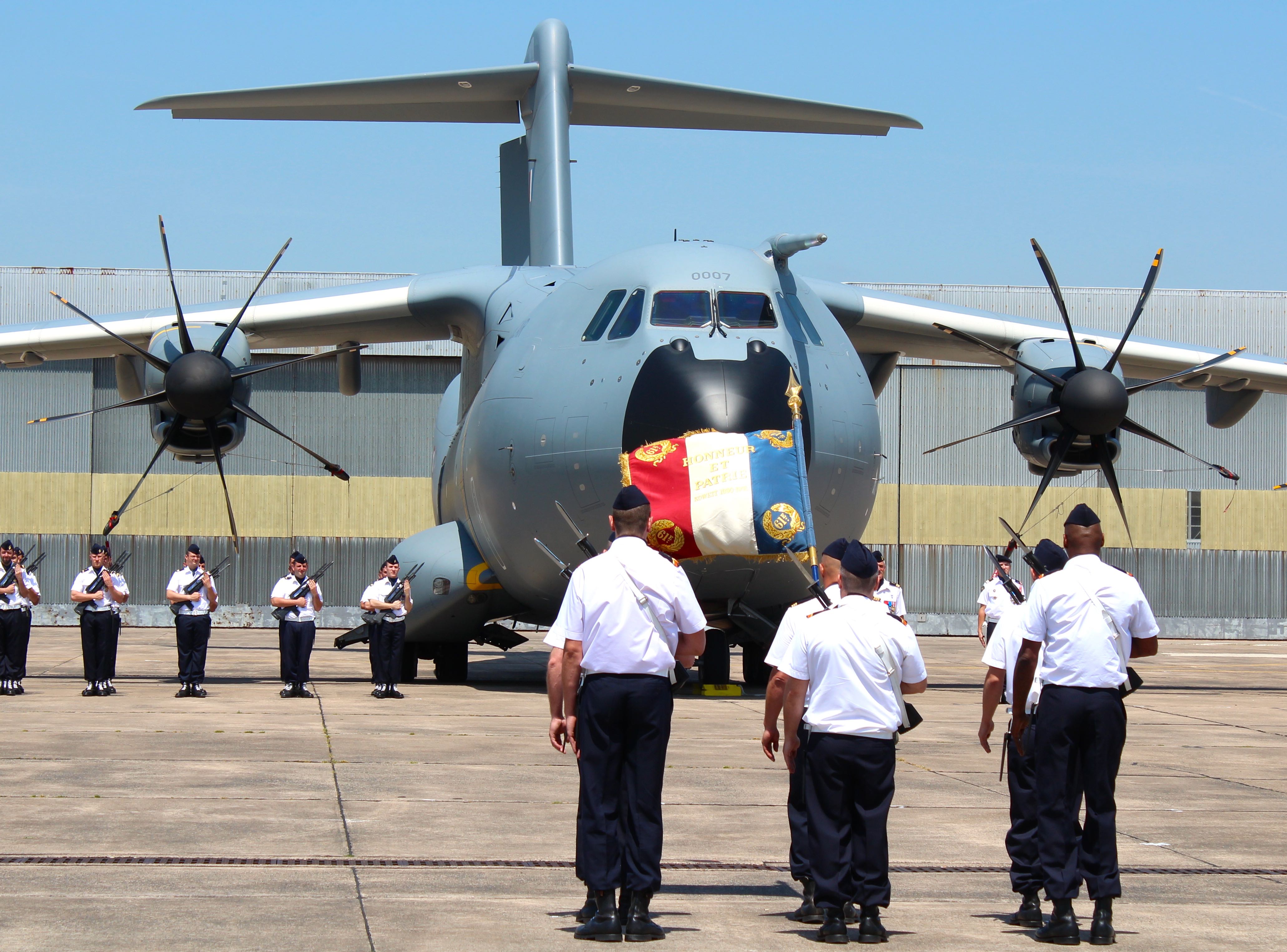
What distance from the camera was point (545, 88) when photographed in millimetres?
18453

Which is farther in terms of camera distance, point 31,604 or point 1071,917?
point 31,604

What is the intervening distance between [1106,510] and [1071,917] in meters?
30.8

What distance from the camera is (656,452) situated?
1223 cm

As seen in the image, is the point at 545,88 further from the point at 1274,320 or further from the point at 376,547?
the point at 1274,320

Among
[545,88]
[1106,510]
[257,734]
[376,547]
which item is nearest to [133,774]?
[257,734]

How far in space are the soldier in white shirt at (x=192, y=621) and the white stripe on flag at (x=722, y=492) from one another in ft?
18.2

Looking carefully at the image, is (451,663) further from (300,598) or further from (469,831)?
(469,831)

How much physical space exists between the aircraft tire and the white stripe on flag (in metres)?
5.76

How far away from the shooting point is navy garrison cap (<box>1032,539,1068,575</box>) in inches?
268

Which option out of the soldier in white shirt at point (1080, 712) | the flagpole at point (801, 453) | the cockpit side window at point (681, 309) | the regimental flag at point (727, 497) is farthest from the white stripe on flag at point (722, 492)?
the soldier in white shirt at point (1080, 712)

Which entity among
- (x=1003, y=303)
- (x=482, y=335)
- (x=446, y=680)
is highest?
(x=1003, y=303)

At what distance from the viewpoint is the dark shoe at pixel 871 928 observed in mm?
5578

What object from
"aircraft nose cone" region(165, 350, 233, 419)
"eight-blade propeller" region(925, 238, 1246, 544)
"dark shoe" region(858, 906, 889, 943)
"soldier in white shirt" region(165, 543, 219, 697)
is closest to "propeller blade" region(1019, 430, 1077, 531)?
"eight-blade propeller" region(925, 238, 1246, 544)

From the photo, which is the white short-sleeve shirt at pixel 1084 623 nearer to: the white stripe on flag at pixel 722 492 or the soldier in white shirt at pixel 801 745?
the soldier in white shirt at pixel 801 745
